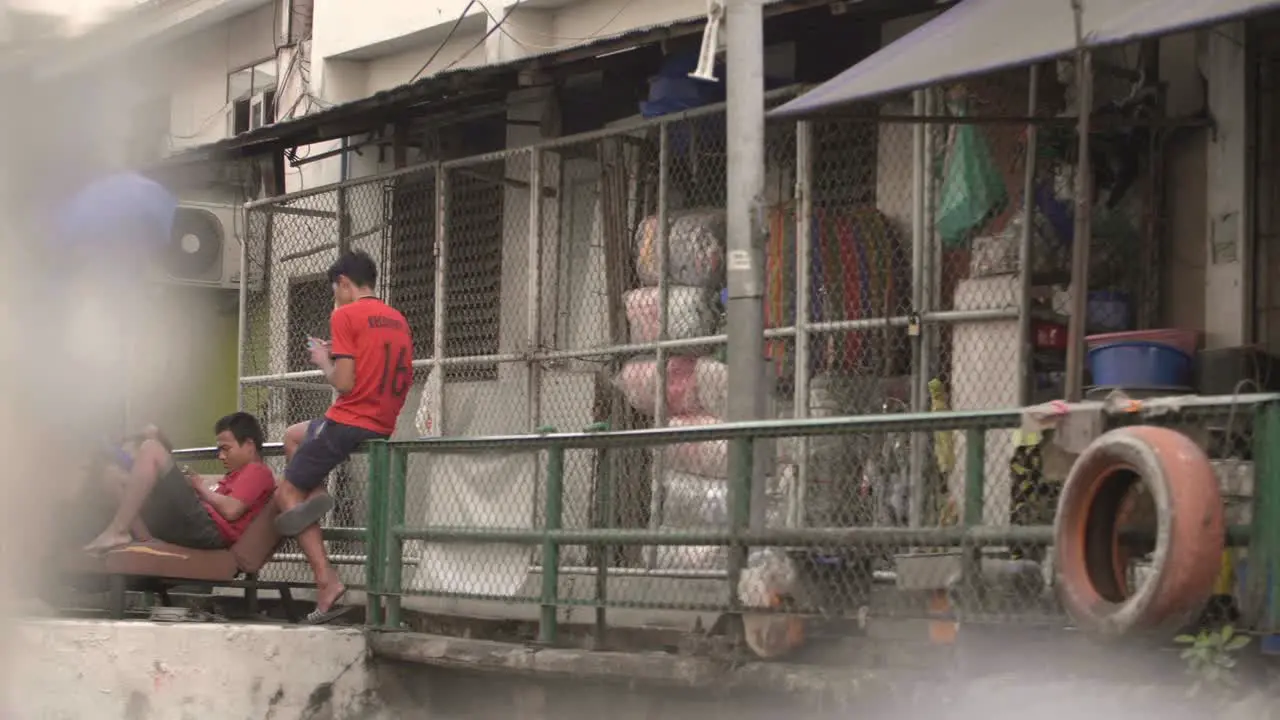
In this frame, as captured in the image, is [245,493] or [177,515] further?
[245,493]

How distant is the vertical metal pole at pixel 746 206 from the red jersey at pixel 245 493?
3000 mm

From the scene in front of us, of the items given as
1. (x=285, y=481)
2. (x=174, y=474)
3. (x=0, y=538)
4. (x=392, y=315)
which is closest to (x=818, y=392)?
(x=392, y=315)

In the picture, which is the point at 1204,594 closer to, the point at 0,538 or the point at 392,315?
the point at 0,538

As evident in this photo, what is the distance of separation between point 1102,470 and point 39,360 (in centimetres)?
356

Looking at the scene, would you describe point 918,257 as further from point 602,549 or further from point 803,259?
point 602,549

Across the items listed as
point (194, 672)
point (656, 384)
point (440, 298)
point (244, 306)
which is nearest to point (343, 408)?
point (194, 672)

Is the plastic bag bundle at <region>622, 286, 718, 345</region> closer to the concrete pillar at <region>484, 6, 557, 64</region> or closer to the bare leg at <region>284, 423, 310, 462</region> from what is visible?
the bare leg at <region>284, 423, 310, 462</region>

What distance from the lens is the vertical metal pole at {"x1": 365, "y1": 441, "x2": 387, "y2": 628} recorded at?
27.3ft

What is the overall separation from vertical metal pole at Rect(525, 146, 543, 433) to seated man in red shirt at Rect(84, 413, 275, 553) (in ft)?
7.22

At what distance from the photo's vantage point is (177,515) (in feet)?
28.2

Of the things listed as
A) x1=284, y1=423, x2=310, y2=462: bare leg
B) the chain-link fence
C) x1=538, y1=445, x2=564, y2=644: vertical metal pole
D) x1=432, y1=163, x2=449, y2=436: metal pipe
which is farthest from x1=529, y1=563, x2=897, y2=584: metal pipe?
x1=432, y1=163, x2=449, y2=436: metal pipe

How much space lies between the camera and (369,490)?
27.7 feet

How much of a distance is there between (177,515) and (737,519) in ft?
11.5

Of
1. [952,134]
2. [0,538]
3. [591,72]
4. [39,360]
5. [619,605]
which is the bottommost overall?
[619,605]
